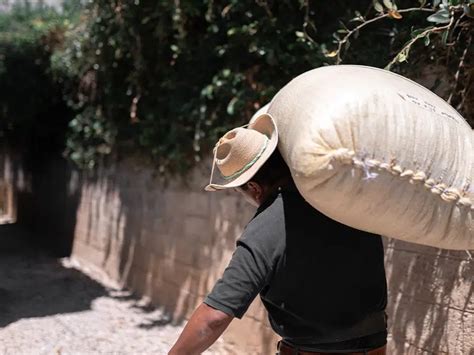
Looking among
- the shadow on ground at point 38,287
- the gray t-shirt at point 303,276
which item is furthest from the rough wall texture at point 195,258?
the gray t-shirt at point 303,276

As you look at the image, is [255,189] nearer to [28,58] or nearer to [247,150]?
[247,150]

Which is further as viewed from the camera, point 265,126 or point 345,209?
point 265,126

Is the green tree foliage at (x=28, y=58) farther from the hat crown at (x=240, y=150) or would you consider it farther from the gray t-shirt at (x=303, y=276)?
the gray t-shirt at (x=303, y=276)

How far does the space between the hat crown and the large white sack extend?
0.41 ft

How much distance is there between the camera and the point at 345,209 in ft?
4.94

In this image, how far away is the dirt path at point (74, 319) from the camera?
4.50 metres

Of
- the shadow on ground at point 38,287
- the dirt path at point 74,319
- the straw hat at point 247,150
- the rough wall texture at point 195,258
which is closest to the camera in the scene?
the straw hat at point 247,150

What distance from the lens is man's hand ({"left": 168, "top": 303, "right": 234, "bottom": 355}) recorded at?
1.56 m

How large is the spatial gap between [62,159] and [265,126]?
24.7ft

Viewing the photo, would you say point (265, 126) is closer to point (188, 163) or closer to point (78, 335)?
point (188, 163)

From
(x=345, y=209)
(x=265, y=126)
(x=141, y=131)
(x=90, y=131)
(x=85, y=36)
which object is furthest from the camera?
(x=90, y=131)

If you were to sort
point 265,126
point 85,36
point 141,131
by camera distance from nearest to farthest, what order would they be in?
1. point 265,126
2. point 141,131
3. point 85,36

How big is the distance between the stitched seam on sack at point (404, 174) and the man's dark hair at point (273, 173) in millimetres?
379

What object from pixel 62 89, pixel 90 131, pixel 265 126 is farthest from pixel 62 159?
pixel 265 126
